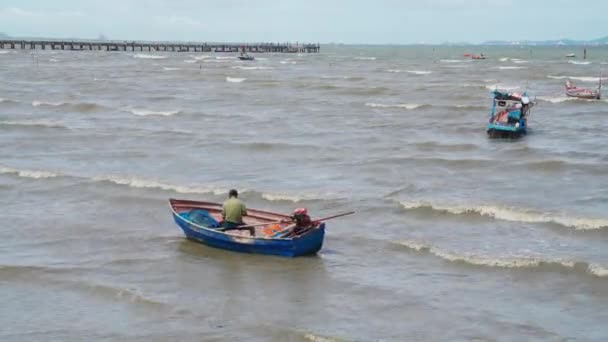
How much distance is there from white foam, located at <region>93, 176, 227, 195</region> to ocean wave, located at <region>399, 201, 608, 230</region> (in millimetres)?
5545

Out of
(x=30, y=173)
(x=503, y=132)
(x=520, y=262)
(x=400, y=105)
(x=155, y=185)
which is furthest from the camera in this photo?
(x=400, y=105)

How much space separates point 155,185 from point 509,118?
56.9 ft

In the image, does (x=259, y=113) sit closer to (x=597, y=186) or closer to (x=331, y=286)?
(x=597, y=186)

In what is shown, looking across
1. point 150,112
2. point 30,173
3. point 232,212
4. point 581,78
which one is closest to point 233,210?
point 232,212

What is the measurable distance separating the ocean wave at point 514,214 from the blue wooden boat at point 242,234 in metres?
4.96

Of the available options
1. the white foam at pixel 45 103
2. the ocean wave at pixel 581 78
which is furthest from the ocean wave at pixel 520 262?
the ocean wave at pixel 581 78

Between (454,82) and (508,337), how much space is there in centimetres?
5542

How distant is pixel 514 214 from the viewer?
20.5 m

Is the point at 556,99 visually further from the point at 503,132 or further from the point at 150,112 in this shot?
the point at 150,112

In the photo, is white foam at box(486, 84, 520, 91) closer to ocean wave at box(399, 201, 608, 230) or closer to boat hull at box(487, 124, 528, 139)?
boat hull at box(487, 124, 528, 139)

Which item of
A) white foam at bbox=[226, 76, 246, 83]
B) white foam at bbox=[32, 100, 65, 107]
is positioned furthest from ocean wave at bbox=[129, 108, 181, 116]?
white foam at bbox=[226, 76, 246, 83]

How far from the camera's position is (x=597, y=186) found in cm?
2419

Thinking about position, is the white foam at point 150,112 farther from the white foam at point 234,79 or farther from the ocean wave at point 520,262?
the ocean wave at point 520,262

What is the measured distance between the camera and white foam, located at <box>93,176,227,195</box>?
918 inches
